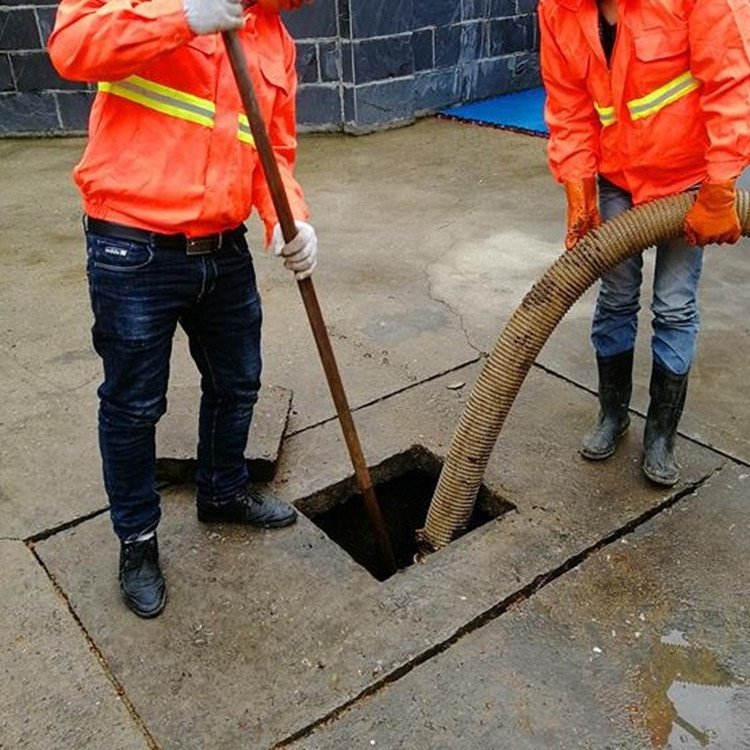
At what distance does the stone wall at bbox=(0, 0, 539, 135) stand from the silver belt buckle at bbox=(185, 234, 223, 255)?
17.4 feet

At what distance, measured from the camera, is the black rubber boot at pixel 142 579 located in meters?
2.31

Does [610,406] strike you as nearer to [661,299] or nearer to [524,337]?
[661,299]

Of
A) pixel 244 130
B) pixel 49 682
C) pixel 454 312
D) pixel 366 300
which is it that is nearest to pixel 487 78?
pixel 366 300

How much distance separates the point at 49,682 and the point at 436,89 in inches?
257

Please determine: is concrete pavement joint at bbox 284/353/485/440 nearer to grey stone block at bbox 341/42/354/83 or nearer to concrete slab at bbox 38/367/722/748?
concrete slab at bbox 38/367/722/748

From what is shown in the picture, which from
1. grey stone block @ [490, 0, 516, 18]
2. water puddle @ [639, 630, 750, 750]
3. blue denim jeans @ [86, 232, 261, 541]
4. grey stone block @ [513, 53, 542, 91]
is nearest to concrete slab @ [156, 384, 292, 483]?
blue denim jeans @ [86, 232, 261, 541]

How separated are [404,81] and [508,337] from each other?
5321mm

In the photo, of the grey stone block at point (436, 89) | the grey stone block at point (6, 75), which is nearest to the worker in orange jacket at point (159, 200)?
the grey stone block at point (436, 89)

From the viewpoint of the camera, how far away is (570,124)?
8.54 ft

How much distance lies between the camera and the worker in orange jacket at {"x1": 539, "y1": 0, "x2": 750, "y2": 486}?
225cm

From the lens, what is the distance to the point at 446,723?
2.00 metres

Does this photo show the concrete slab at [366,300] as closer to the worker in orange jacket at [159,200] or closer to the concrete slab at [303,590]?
the concrete slab at [303,590]

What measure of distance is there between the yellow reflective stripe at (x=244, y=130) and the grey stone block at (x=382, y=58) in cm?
529

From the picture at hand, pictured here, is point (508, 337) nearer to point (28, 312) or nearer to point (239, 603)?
point (239, 603)
